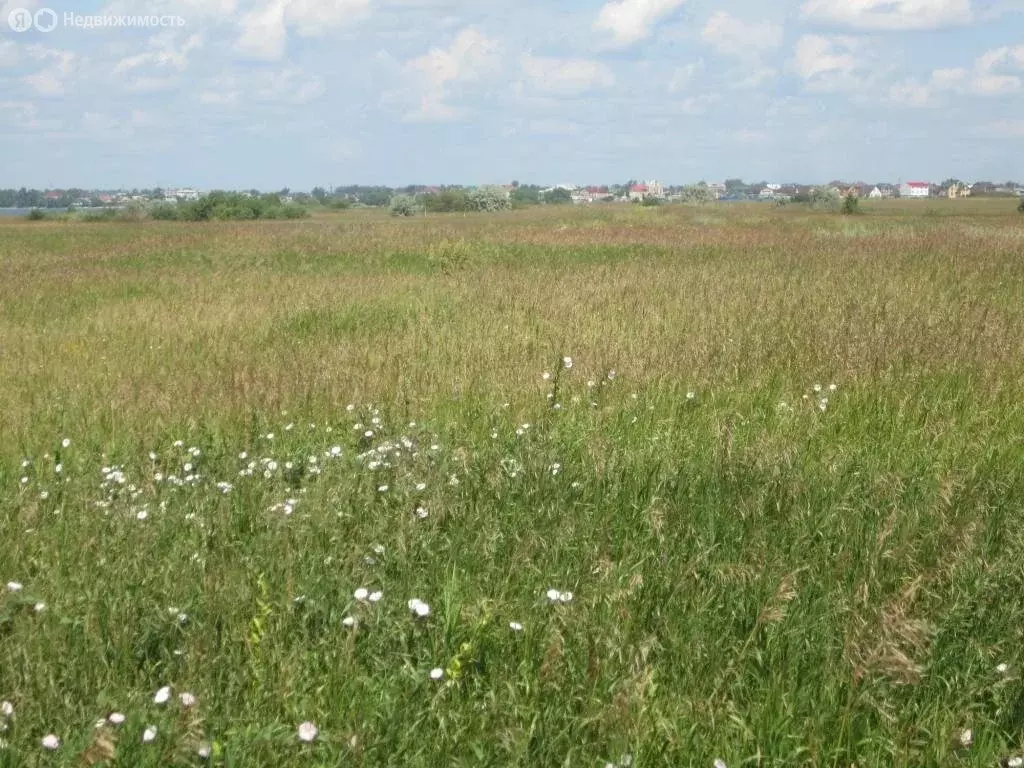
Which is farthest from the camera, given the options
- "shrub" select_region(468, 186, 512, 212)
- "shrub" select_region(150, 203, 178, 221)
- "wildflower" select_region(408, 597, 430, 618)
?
"shrub" select_region(468, 186, 512, 212)

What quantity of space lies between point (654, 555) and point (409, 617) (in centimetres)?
104

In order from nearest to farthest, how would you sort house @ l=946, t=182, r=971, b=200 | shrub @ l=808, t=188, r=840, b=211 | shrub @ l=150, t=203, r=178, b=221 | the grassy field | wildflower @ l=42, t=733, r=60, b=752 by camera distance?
1. wildflower @ l=42, t=733, r=60, b=752
2. the grassy field
3. shrub @ l=808, t=188, r=840, b=211
4. shrub @ l=150, t=203, r=178, b=221
5. house @ l=946, t=182, r=971, b=200

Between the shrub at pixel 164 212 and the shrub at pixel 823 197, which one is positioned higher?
the shrub at pixel 823 197

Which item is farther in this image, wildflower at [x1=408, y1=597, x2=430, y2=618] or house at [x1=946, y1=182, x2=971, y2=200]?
house at [x1=946, y1=182, x2=971, y2=200]

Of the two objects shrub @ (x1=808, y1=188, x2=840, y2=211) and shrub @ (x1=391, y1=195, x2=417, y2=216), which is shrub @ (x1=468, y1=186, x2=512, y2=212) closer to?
shrub @ (x1=391, y1=195, x2=417, y2=216)

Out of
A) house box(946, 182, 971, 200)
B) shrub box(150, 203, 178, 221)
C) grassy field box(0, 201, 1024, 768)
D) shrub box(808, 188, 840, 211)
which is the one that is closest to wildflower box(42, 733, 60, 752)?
grassy field box(0, 201, 1024, 768)

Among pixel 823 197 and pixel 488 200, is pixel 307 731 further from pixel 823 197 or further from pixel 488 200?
pixel 488 200

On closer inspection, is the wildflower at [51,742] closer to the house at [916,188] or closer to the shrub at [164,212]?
the shrub at [164,212]

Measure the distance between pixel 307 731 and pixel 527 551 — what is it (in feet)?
4.39

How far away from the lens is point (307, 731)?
2547 millimetres

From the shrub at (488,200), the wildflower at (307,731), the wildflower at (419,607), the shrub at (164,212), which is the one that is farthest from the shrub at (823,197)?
the wildflower at (307,731)

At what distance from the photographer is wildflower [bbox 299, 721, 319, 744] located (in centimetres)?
252

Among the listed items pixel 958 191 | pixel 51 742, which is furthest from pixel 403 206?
pixel 958 191

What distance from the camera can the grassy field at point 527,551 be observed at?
280cm
